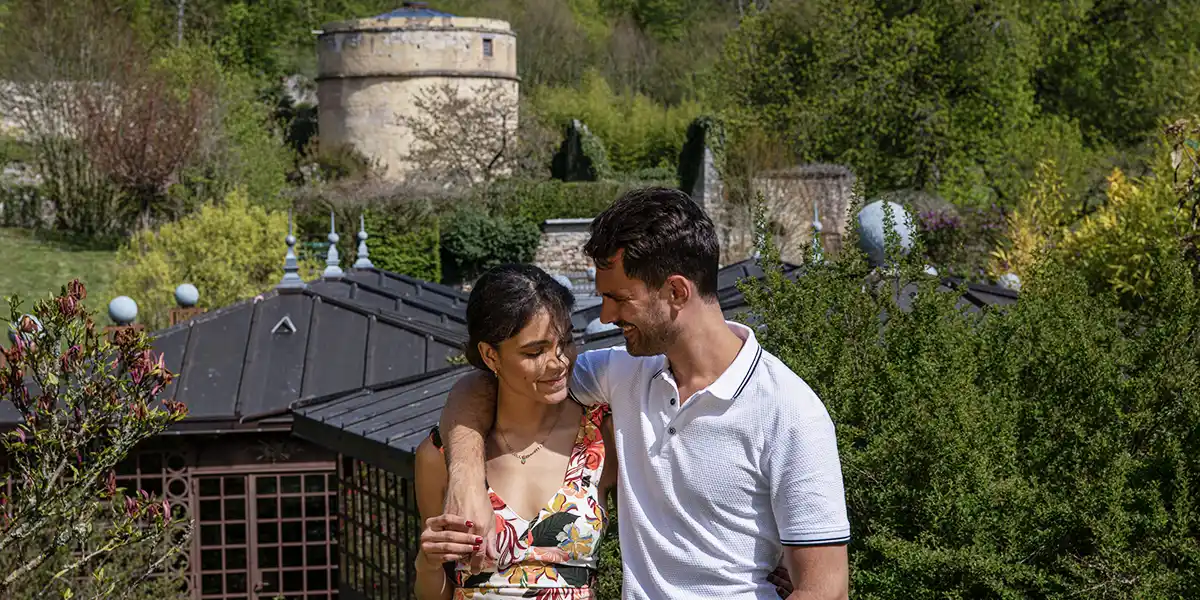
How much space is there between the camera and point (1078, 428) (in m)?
4.17

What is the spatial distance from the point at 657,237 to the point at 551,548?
2.19 feet

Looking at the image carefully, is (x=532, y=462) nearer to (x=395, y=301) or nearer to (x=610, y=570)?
(x=610, y=570)

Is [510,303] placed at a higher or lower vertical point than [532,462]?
higher

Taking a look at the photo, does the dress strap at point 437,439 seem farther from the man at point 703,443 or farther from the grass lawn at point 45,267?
the grass lawn at point 45,267

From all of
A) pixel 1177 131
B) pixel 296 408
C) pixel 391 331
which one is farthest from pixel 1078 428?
pixel 391 331

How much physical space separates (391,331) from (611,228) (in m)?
7.47

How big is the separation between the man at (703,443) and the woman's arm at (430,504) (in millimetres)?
390

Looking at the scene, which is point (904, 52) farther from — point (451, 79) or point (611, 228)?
point (611, 228)

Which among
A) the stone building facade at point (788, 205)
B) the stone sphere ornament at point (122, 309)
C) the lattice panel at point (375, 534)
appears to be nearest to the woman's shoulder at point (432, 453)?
the lattice panel at point (375, 534)

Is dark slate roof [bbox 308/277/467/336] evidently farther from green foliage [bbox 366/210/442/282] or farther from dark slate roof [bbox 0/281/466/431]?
green foliage [bbox 366/210/442/282]

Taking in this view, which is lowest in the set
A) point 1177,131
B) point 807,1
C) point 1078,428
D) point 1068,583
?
point 1068,583

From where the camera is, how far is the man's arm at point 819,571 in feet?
7.39

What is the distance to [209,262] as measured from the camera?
18.4m

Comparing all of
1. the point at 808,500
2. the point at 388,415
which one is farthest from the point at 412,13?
the point at 808,500
